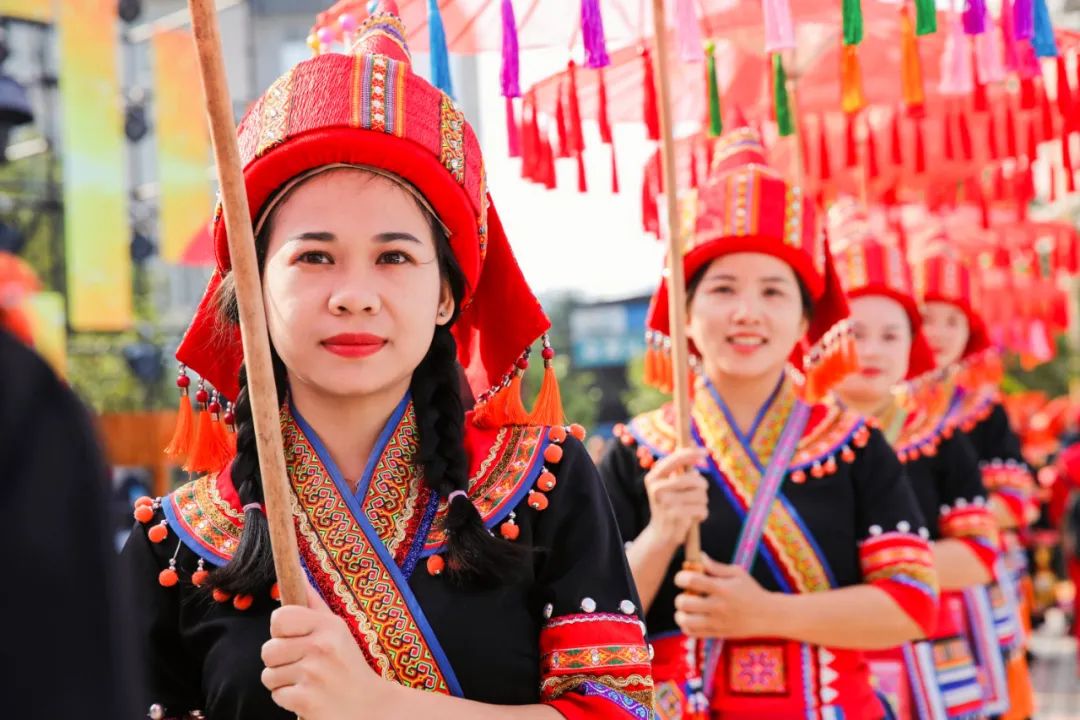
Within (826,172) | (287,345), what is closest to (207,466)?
(287,345)

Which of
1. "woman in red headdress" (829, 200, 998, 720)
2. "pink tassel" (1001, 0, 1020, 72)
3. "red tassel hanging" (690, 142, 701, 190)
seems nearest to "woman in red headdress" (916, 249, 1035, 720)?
"woman in red headdress" (829, 200, 998, 720)

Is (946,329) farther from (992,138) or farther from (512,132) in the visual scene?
(512,132)

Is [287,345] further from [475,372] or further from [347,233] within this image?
[475,372]

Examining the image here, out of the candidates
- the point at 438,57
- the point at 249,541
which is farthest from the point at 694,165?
the point at 249,541

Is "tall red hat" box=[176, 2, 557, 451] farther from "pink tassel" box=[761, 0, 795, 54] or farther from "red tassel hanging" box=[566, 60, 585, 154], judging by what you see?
"red tassel hanging" box=[566, 60, 585, 154]

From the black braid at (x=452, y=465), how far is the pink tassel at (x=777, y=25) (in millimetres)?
1161

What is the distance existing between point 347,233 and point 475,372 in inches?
18.9

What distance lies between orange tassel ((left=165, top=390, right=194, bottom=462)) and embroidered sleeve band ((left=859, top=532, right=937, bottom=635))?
1.55 m

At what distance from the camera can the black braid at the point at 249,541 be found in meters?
1.97

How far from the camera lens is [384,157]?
206 centimetres

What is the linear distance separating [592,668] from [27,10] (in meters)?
9.23

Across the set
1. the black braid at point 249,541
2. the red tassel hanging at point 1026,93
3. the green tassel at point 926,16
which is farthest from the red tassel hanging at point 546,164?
the black braid at point 249,541

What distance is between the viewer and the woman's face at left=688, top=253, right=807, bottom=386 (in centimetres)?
328

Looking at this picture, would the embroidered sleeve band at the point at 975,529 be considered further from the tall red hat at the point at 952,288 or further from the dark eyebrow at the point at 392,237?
the dark eyebrow at the point at 392,237
